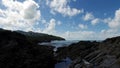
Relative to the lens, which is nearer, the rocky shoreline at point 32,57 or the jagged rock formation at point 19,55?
the rocky shoreline at point 32,57

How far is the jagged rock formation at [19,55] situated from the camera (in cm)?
3756

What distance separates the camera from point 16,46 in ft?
142

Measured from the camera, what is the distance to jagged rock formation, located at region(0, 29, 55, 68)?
3756 centimetres

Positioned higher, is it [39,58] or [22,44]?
[22,44]

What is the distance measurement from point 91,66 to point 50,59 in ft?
35.1

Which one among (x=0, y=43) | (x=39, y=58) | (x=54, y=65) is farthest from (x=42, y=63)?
(x=0, y=43)

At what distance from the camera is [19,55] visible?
40.1 m

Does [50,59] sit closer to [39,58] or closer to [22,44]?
[39,58]

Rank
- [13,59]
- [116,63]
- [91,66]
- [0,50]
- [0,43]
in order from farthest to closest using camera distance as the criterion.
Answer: [0,43] → [0,50] → [13,59] → [91,66] → [116,63]

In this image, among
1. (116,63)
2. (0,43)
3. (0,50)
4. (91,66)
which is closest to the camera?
(116,63)

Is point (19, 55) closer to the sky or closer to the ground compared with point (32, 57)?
closer to the sky

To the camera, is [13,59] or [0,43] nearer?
[13,59]

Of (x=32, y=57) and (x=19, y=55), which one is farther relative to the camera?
(x=32, y=57)

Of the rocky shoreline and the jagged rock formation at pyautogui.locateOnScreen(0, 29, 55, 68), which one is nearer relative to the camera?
the rocky shoreline
